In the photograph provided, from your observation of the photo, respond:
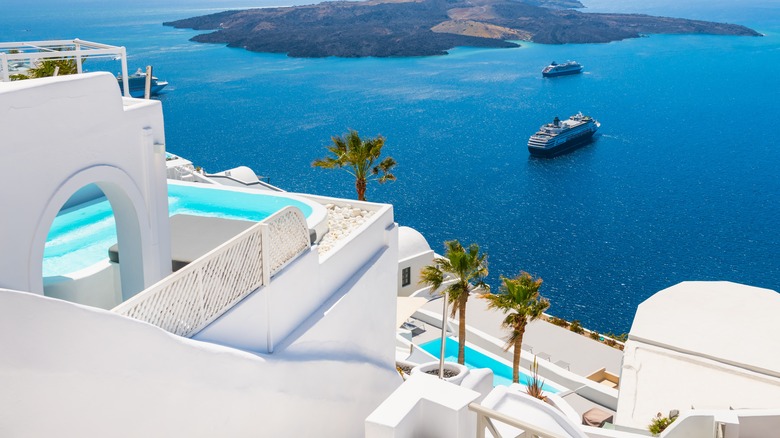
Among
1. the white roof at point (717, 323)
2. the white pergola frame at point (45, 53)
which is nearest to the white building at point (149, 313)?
the white pergola frame at point (45, 53)

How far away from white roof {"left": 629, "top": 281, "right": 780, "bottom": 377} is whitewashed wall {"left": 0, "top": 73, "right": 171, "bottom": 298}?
12.8 meters

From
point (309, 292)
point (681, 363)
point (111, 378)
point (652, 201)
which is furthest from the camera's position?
point (652, 201)

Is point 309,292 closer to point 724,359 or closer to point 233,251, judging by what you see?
point 233,251

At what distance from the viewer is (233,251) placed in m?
6.68

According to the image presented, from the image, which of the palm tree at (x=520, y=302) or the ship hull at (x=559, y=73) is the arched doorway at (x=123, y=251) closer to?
the palm tree at (x=520, y=302)

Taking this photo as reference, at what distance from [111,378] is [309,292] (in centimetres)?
379

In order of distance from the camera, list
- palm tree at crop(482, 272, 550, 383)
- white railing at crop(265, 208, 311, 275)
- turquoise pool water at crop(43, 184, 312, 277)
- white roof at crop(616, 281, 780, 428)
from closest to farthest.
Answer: white railing at crop(265, 208, 311, 275)
turquoise pool water at crop(43, 184, 312, 277)
white roof at crop(616, 281, 780, 428)
palm tree at crop(482, 272, 550, 383)

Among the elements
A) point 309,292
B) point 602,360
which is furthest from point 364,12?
point 309,292

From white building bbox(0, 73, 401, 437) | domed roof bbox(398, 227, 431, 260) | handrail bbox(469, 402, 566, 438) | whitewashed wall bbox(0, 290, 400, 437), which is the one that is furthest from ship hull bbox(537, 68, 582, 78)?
handrail bbox(469, 402, 566, 438)

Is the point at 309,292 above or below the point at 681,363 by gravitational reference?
above

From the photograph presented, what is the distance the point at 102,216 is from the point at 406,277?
59.8 ft

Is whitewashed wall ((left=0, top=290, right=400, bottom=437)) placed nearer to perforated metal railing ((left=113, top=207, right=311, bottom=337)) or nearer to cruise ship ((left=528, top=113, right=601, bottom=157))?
perforated metal railing ((left=113, top=207, right=311, bottom=337))

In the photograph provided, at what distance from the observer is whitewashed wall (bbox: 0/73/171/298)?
6.08 m

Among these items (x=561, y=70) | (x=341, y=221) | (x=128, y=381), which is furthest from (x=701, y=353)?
(x=561, y=70)
